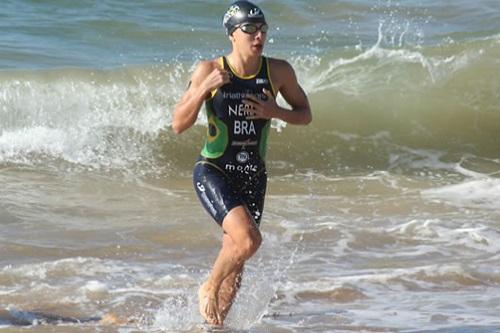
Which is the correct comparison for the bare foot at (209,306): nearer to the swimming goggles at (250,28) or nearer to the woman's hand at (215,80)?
the woman's hand at (215,80)

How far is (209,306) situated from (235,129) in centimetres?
98

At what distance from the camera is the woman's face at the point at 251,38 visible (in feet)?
21.8

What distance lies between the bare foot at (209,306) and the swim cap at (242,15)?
142 centimetres

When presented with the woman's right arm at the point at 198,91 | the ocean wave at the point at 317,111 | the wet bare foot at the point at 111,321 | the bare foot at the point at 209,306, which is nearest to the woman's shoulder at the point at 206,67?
the woman's right arm at the point at 198,91

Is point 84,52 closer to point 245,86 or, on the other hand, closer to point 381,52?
point 381,52

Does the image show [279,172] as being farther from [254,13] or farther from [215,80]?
[215,80]

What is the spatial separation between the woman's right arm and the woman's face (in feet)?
0.59

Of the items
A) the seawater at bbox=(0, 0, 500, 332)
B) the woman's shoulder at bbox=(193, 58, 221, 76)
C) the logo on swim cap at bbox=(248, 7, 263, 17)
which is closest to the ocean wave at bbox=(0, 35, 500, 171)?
the seawater at bbox=(0, 0, 500, 332)

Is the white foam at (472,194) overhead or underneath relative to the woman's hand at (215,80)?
underneath

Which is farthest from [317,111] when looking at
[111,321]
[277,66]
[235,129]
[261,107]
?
[261,107]

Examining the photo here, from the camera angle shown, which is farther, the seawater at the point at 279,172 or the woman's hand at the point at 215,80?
the seawater at the point at 279,172

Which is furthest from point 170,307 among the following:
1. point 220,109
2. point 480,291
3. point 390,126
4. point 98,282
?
point 390,126

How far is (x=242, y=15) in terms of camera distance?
21.8ft

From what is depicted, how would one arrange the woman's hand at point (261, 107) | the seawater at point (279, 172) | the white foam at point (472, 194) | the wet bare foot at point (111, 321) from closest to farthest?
the woman's hand at point (261, 107)
the wet bare foot at point (111, 321)
the seawater at point (279, 172)
the white foam at point (472, 194)
